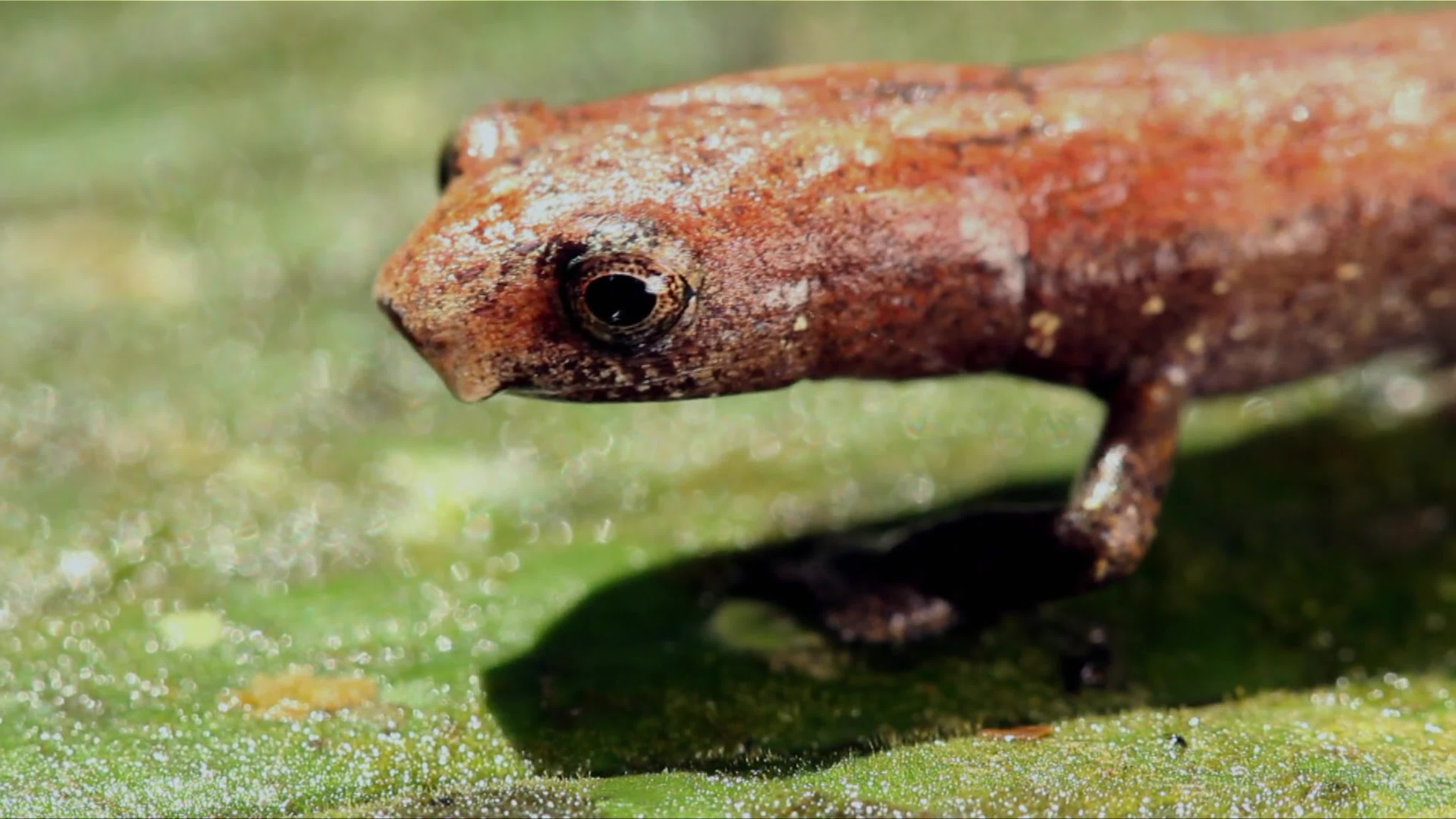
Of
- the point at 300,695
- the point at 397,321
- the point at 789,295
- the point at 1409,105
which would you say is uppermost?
the point at 1409,105

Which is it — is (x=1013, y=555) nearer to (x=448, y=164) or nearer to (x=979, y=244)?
(x=979, y=244)

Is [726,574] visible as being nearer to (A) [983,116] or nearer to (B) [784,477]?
(B) [784,477]

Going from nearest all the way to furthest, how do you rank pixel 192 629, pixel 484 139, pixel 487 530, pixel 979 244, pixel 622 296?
pixel 622 296 < pixel 484 139 < pixel 979 244 < pixel 192 629 < pixel 487 530

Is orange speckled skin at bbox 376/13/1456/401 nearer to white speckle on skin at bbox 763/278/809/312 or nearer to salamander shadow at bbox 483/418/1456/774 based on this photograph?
white speckle on skin at bbox 763/278/809/312

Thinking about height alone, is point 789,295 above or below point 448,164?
below

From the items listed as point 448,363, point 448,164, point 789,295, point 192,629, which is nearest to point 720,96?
point 789,295

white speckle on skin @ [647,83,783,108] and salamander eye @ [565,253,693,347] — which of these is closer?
salamander eye @ [565,253,693,347]

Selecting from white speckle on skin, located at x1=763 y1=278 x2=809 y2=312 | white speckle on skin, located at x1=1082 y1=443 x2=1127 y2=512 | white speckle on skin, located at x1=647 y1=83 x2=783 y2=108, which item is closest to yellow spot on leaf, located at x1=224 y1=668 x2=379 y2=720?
white speckle on skin, located at x1=763 y1=278 x2=809 y2=312
